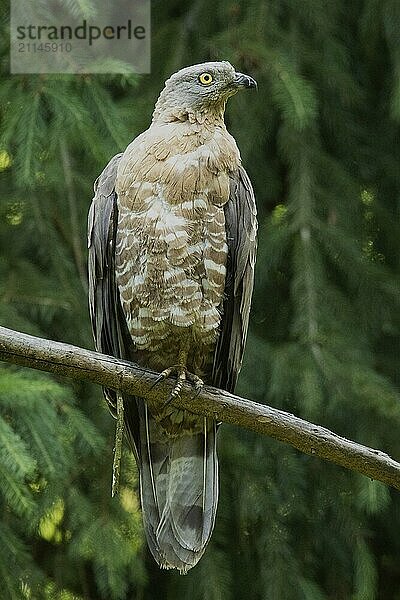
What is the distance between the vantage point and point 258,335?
3.33 meters

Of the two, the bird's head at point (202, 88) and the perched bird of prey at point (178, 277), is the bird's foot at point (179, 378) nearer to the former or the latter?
the perched bird of prey at point (178, 277)

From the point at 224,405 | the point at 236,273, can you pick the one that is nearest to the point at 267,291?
the point at 236,273

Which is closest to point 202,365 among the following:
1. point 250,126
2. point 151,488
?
point 151,488

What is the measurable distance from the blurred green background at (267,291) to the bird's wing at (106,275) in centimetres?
36

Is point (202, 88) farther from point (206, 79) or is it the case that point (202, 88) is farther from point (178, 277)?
point (178, 277)

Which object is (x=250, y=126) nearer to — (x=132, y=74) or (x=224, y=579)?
(x=132, y=74)

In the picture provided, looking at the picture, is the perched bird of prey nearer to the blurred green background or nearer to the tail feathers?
the tail feathers

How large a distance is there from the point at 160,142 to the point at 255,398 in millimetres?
1157

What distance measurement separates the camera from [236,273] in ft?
7.52

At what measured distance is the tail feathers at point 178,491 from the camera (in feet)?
7.42

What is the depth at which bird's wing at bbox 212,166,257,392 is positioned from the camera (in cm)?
229

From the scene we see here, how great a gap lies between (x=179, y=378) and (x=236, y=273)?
286 mm
